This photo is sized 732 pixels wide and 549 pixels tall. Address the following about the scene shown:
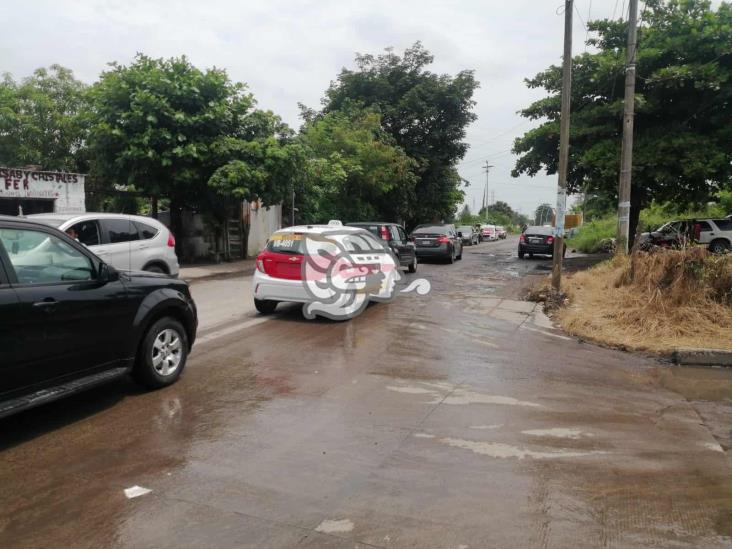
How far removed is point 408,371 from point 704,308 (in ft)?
16.7

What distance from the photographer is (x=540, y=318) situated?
32.8 feet

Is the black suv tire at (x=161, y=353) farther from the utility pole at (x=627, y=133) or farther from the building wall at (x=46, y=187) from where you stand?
the utility pole at (x=627, y=133)

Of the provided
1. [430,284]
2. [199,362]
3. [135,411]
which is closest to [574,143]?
[430,284]

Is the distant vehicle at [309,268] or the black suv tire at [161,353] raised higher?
the distant vehicle at [309,268]

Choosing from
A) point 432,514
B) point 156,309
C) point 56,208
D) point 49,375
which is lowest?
point 432,514

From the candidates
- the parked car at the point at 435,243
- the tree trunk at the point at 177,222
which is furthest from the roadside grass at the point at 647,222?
the tree trunk at the point at 177,222

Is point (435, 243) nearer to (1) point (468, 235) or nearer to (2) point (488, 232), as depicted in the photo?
(1) point (468, 235)

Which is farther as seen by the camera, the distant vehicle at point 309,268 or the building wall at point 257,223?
the building wall at point 257,223

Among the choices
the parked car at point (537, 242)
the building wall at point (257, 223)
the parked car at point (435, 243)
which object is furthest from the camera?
the parked car at point (537, 242)

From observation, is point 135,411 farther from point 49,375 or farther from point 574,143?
point 574,143

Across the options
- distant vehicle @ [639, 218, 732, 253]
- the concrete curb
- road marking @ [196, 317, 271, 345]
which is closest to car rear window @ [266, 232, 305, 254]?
road marking @ [196, 317, 271, 345]

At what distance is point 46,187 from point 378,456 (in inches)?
541

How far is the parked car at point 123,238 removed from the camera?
9.68 m

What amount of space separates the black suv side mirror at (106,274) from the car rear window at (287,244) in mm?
4023
